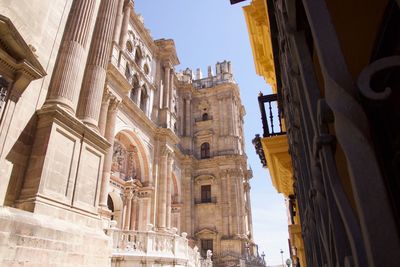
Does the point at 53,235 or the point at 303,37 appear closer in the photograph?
the point at 303,37

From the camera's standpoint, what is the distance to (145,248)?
11.7 metres

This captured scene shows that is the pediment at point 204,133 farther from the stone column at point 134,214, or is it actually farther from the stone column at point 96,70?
the stone column at point 96,70

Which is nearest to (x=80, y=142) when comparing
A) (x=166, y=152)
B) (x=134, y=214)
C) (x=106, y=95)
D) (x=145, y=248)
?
(x=145, y=248)

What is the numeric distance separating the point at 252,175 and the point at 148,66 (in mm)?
19788

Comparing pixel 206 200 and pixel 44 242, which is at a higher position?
pixel 206 200

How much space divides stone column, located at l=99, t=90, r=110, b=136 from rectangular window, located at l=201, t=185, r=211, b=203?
16.6 m

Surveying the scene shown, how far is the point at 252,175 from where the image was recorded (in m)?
36.3

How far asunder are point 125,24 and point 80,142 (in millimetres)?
14024

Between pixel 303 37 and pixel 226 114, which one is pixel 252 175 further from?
pixel 303 37

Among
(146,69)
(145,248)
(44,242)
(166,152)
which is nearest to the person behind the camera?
(44,242)

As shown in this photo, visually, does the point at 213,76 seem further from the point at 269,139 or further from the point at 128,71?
the point at 269,139

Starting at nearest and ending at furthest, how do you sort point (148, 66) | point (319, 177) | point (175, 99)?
point (319, 177) < point (148, 66) < point (175, 99)

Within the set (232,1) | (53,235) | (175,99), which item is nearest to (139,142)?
(175,99)

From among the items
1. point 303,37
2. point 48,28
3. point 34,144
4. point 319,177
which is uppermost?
point 48,28
